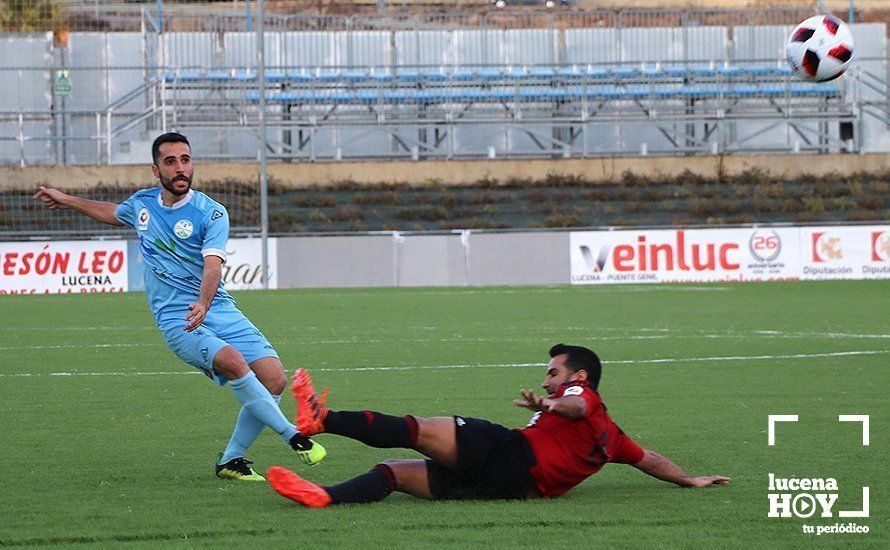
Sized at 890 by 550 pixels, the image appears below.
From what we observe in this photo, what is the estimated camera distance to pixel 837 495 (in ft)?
20.1

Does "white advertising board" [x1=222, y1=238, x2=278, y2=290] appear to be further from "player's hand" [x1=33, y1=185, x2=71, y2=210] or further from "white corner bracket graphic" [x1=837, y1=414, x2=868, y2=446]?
"player's hand" [x1=33, y1=185, x2=71, y2=210]

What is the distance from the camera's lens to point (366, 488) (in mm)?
6031

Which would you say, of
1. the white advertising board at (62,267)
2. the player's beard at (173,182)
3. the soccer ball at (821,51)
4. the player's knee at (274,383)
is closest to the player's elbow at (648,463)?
the player's knee at (274,383)

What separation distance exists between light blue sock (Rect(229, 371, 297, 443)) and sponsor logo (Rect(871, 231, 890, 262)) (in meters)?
24.7

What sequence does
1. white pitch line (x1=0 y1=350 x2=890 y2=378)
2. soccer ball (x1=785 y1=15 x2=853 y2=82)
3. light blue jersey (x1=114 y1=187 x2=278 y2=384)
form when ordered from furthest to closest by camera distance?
soccer ball (x1=785 y1=15 x2=853 y2=82), white pitch line (x1=0 y1=350 x2=890 y2=378), light blue jersey (x1=114 y1=187 x2=278 y2=384)

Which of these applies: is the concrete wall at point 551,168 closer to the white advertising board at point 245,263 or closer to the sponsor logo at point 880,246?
the white advertising board at point 245,263

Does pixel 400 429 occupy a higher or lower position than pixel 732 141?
lower

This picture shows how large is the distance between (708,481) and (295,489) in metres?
2.09

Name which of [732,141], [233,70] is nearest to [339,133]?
[233,70]

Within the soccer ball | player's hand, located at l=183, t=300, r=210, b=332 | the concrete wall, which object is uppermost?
the concrete wall

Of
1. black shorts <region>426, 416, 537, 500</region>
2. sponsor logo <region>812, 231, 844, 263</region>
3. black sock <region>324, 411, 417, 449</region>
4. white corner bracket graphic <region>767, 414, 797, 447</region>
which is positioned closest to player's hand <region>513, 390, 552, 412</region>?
black shorts <region>426, 416, 537, 500</region>

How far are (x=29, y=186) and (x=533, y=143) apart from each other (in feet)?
48.4

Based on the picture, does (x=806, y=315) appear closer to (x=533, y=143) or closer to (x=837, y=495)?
(x=837, y=495)

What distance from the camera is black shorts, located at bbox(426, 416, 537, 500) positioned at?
5984 millimetres
